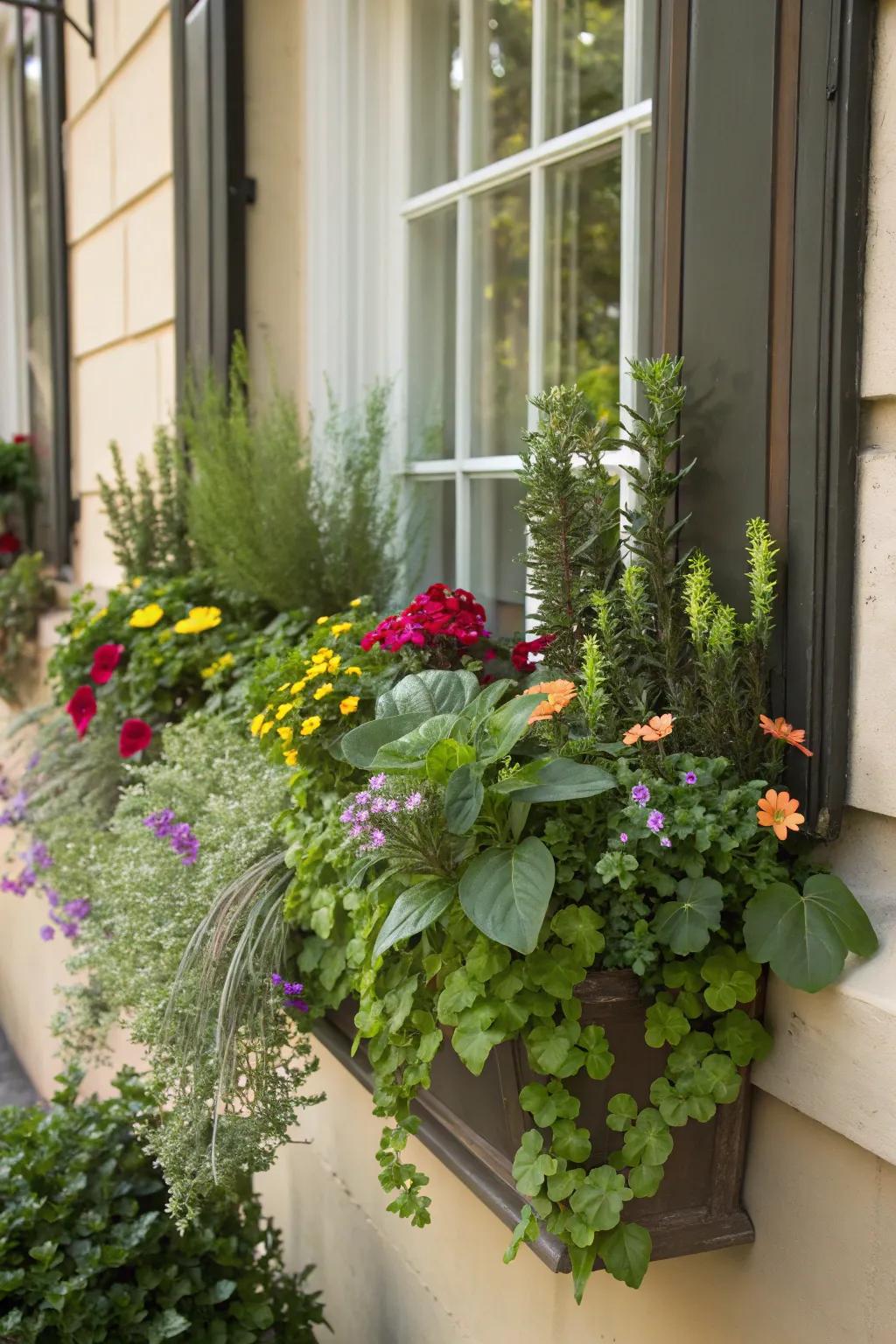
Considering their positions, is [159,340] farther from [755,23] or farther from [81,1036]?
[755,23]

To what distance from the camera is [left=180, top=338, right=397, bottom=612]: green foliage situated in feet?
8.11

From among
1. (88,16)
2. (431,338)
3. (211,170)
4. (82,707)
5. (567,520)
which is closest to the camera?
(567,520)

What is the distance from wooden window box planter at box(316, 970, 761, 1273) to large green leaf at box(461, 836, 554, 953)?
5.8 inches

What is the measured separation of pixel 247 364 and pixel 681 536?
66.2 inches

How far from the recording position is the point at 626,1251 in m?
1.27

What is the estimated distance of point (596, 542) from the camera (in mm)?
1505

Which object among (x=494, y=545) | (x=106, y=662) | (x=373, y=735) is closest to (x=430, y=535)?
(x=494, y=545)

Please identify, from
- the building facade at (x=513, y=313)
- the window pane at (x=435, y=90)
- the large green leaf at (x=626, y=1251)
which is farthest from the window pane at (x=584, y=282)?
the large green leaf at (x=626, y=1251)

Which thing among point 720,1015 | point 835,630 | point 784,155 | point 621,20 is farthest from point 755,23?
point 621,20

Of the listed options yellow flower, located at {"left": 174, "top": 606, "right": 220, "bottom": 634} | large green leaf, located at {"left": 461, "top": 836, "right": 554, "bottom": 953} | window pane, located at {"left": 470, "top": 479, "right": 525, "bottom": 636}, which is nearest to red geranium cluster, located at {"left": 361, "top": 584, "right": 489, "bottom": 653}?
large green leaf, located at {"left": 461, "top": 836, "right": 554, "bottom": 953}

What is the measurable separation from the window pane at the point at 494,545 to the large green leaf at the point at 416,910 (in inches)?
45.8

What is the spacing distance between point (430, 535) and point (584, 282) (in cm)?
116

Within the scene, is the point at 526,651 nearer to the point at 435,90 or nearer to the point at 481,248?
the point at 481,248

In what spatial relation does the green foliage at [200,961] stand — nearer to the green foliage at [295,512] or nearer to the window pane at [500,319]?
the green foliage at [295,512]
